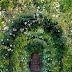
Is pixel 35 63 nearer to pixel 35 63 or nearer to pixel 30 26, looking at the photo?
pixel 35 63

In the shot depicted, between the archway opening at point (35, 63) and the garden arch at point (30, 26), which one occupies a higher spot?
the garden arch at point (30, 26)

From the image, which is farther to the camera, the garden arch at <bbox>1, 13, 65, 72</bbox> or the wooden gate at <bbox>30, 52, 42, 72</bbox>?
the wooden gate at <bbox>30, 52, 42, 72</bbox>

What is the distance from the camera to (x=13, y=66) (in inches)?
171

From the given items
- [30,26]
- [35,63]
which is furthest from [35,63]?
[30,26]

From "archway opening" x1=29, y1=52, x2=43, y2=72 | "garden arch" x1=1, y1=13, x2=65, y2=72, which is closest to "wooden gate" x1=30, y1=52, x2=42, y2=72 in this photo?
"archway opening" x1=29, y1=52, x2=43, y2=72

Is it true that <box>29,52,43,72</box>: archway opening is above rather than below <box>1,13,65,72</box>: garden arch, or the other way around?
below

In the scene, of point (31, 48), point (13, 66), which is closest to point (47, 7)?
point (31, 48)

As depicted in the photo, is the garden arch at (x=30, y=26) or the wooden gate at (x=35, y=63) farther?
the wooden gate at (x=35, y=63)

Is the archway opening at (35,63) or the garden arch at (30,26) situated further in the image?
the archway opening at (35,63)

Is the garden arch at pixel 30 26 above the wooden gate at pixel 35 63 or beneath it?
above

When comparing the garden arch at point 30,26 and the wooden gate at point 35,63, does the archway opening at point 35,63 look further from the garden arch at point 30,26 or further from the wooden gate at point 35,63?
the garden arch at point 30,26

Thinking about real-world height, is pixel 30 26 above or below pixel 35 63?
above

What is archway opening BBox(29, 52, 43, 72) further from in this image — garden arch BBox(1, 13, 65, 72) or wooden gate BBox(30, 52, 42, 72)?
garden arch BBox(1, 13, 65, 72)

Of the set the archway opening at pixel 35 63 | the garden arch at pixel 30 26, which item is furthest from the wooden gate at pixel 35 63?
the garden arch at pixel 30 26
